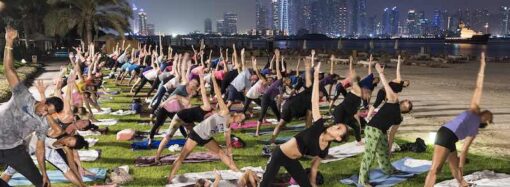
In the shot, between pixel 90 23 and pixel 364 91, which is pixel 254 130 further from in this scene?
pixel 90 23

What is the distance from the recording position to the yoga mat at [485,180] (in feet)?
26.5

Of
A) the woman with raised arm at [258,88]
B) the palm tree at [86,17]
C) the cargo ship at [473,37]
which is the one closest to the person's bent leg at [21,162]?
the woman with raised arm at [258,88]

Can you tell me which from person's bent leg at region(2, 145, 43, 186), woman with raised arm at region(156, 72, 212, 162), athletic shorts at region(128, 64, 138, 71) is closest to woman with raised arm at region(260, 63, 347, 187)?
woman with raised arm at region(156, 72, 212, 162)

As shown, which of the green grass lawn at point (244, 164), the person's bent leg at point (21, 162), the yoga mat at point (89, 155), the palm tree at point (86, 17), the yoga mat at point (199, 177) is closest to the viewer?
the person's bent leg at point (21, 162)

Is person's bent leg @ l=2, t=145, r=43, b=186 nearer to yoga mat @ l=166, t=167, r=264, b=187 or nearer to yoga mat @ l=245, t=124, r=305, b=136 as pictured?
yoga mat @ l=166, t=167, r=264, b=187

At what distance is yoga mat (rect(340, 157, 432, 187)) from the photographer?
8.31 meters

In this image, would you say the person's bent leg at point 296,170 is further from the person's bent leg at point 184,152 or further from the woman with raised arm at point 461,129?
the person's bent leg at point 184,152

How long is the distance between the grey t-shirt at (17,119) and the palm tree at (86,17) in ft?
142

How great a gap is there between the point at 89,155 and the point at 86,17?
4047 cm

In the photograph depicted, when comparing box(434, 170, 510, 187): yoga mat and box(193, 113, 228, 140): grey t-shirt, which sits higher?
box(193, 113, 228, 140): grey t-shirt

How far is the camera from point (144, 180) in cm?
847

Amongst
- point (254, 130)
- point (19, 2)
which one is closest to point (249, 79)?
point (254, 130)

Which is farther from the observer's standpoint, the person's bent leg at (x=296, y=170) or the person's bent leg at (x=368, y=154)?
the person's bent leg at (x=368, y=154)

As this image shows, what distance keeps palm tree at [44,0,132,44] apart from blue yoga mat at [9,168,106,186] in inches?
1596
